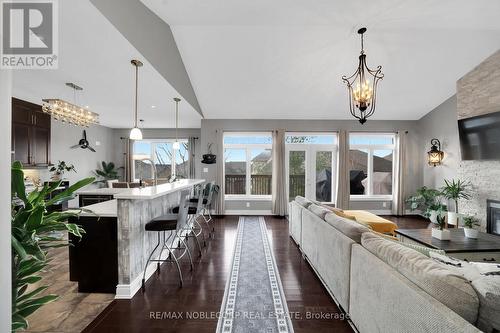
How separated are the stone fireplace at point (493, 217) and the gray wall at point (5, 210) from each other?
6.12 m

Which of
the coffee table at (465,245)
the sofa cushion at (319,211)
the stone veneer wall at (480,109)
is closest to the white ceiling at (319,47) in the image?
the stone veneer wall at (480,109)

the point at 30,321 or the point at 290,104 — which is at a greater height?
the point at 290,104

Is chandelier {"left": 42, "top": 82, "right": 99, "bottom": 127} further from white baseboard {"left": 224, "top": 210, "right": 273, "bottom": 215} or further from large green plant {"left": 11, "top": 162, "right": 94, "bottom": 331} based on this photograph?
white baseboard {"left": 224, "top": 210, "right": 273, "bottom": 215}

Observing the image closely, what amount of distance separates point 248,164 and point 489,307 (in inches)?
218

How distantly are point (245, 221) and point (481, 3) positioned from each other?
5283mm

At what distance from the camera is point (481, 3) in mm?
2707

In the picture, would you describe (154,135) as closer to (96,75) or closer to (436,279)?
(96,75)

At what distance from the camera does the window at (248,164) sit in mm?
6262

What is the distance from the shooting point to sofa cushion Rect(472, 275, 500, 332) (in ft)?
3.12

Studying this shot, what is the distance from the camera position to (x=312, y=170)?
20.3 feet

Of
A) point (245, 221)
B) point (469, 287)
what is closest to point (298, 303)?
point (469, 287)

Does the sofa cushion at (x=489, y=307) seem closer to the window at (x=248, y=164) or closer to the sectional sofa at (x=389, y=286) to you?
the sectional sofa at (x=389, y=286)

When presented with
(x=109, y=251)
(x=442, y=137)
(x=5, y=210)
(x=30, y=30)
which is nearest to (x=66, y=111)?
(x=30, y=30)

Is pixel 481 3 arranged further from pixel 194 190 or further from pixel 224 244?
pixel 194 190
